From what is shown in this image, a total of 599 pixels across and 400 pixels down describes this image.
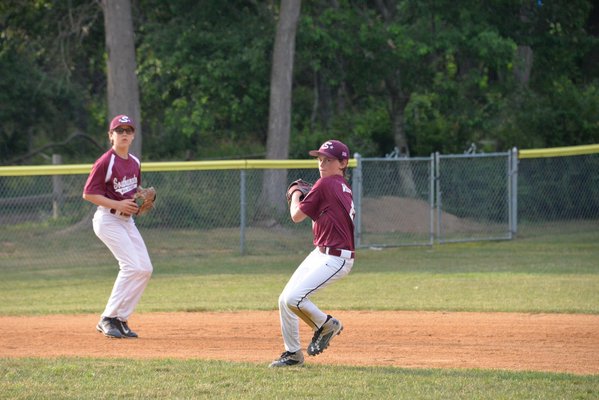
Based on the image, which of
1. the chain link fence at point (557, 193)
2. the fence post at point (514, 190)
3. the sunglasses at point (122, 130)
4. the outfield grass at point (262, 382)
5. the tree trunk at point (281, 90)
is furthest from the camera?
the tree trunk at point (281, 90)

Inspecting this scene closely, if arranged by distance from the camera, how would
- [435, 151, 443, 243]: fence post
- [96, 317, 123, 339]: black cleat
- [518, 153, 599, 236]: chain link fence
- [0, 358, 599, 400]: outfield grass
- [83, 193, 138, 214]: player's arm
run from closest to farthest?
[0, 358, 599, 400]: outfield grass < [83, 193, 138, 214]: player's arm < [96, 317, 123, 339]: black cleat < [435, 151, 443, 243]: fence post < [518, 153, 599, 236]: chain link fence

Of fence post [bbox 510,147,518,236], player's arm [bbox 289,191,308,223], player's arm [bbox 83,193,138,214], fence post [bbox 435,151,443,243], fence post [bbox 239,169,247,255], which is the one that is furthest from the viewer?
fence post [bbox 510,147,518,236]

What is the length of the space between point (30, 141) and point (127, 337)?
776 inches

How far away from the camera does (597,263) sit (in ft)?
49.0

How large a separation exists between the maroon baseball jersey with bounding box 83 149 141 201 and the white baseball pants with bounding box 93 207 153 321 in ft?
0.67

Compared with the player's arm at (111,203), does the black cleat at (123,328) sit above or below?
below

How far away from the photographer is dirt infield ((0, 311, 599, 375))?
25.9 feet

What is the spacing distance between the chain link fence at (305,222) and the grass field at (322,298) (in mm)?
444

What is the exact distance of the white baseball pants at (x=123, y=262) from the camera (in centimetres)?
879

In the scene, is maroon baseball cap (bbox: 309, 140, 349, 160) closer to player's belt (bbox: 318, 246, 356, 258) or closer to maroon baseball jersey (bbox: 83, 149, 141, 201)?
player's belt (bbox: 318, 246, 356, 258)

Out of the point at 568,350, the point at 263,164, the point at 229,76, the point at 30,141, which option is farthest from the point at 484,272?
the point at 30,141

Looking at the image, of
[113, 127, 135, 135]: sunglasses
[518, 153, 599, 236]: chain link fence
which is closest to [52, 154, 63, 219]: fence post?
[113, 127, 135, 135]: sunglasses

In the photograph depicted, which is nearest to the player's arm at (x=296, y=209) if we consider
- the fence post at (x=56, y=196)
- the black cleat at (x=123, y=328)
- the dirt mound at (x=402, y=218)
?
the black cleat at (x=123, y=328)

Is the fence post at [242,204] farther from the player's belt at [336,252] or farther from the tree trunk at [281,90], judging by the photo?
the player's belt at [336,252]
